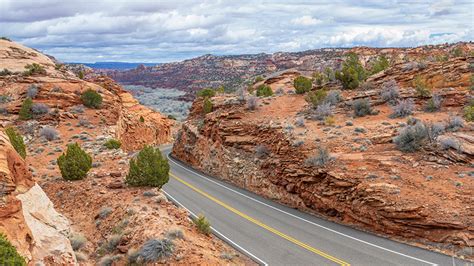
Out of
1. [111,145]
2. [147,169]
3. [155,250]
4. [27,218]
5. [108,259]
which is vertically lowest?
[108,259]

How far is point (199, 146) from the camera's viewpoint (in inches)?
1336

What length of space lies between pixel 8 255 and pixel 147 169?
1107cm

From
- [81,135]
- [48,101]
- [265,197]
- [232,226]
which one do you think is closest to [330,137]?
[265,197]

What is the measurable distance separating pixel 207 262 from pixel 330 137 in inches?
515

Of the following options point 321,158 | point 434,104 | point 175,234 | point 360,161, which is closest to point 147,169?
point 175,234

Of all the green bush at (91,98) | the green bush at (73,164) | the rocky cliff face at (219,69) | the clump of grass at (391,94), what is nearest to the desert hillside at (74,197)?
the green bush at (91,98)

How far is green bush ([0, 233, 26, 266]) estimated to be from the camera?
25.5 feet

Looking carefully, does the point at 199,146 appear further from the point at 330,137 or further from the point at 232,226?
the point at 232,226

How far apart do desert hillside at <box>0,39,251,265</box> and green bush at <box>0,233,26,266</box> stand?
2.97ft

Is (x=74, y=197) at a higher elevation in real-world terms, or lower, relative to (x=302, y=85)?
lower

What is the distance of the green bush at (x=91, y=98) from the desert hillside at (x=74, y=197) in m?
0.14

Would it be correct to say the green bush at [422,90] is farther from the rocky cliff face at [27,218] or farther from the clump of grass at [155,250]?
the rocky cliff face at [27,218]

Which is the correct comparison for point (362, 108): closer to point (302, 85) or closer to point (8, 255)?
point (302, 85)

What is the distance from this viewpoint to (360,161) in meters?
Answer: 19.1
